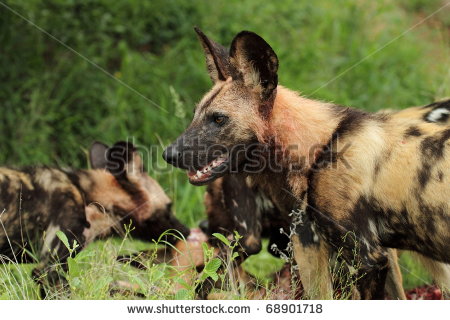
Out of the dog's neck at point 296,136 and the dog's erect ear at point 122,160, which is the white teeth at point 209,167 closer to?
the dog's neck at point 296,136

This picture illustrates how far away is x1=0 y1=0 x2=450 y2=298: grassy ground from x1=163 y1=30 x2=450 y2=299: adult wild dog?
2978 mm

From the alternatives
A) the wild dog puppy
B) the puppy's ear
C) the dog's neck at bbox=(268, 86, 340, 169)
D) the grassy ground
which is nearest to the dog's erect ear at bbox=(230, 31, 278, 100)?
the dog's neck at bbox=(268, 86, 340, 169)

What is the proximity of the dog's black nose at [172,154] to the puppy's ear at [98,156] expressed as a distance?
1.38 metres

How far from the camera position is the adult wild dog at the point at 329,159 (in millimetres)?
3451

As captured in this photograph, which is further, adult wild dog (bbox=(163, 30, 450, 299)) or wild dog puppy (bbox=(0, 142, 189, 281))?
wild dog puppy (bbox=(0, 142, 189, 281))

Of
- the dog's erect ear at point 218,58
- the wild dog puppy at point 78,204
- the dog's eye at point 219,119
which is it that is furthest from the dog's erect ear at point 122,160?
the dog's eye at point 219,119

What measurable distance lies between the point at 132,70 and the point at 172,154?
3.81 m

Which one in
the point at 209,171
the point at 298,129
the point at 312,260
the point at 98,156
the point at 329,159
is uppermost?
the point at 298,129

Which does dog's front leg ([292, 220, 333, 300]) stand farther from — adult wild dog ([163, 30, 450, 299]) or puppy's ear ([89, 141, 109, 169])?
puppy's ear ([89, 141, 109, 169])

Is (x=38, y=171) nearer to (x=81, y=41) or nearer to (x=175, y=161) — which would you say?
(x=175, y=161)

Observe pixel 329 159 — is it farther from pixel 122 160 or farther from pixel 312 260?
pixel 122 160

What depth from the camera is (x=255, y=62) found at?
3.65m

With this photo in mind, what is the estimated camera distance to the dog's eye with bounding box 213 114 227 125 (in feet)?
12.2

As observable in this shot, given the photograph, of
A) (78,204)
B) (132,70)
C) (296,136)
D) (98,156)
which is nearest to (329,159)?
(296,136)
